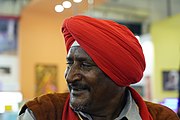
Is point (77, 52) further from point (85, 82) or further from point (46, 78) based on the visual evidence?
point (46, 78)

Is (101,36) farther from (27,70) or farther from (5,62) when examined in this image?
(5,62)

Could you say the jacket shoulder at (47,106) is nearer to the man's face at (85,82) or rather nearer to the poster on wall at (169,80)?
the man's face at (85,82)

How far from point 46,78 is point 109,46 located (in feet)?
15.5

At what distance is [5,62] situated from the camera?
6062 mm

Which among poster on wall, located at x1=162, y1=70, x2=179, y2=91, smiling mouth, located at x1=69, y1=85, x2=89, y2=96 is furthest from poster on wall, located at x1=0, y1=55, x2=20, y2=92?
smiling mouth, located at x1=69, y1=85, x2=89, y2=96

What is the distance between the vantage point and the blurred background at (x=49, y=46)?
5.35 m

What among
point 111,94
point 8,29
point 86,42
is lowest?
point 111,94

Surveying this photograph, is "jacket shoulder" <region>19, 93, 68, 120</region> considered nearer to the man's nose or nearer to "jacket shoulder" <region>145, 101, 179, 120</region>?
the man's nose

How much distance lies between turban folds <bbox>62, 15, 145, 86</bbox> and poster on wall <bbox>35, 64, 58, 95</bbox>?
392 centimetres


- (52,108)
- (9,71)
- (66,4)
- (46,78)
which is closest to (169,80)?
(46,78)

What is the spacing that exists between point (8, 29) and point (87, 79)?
5418mm

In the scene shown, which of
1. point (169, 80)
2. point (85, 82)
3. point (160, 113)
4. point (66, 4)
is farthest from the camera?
point (169, 80)

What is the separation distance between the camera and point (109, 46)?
0.92 m

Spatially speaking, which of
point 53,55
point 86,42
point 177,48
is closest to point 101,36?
point 86,42
